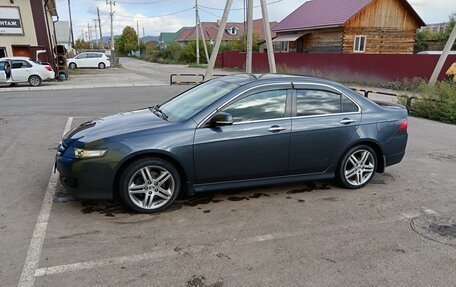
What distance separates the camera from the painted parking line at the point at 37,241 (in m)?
2.91

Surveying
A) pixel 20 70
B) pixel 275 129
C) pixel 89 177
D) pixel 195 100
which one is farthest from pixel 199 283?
pixel 20 70

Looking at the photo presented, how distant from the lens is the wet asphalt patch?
12.0 ft

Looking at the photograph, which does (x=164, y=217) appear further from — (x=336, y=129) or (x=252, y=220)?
(x=336, y=129)

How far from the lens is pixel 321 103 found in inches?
185

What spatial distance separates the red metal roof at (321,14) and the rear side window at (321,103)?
972 inches

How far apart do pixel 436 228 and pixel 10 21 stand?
83.4ft

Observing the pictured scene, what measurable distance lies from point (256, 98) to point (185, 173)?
4.01ft

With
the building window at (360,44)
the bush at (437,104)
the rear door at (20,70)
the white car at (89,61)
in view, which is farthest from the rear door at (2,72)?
the building window at (360,44)

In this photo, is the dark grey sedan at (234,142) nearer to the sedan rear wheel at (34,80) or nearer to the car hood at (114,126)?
the car hood at (114,126)

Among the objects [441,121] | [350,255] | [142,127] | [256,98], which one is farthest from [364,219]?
[441,121]

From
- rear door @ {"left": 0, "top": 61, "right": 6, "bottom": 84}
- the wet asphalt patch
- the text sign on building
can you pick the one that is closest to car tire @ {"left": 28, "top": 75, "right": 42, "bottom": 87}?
rear door @ {"left": 0, "top": 61, "right": 6, "bottom": 84}

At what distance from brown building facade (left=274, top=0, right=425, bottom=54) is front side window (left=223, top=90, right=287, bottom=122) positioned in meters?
25.2

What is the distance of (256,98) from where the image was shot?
14.5ft

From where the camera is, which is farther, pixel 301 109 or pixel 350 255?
pixel 301 109
